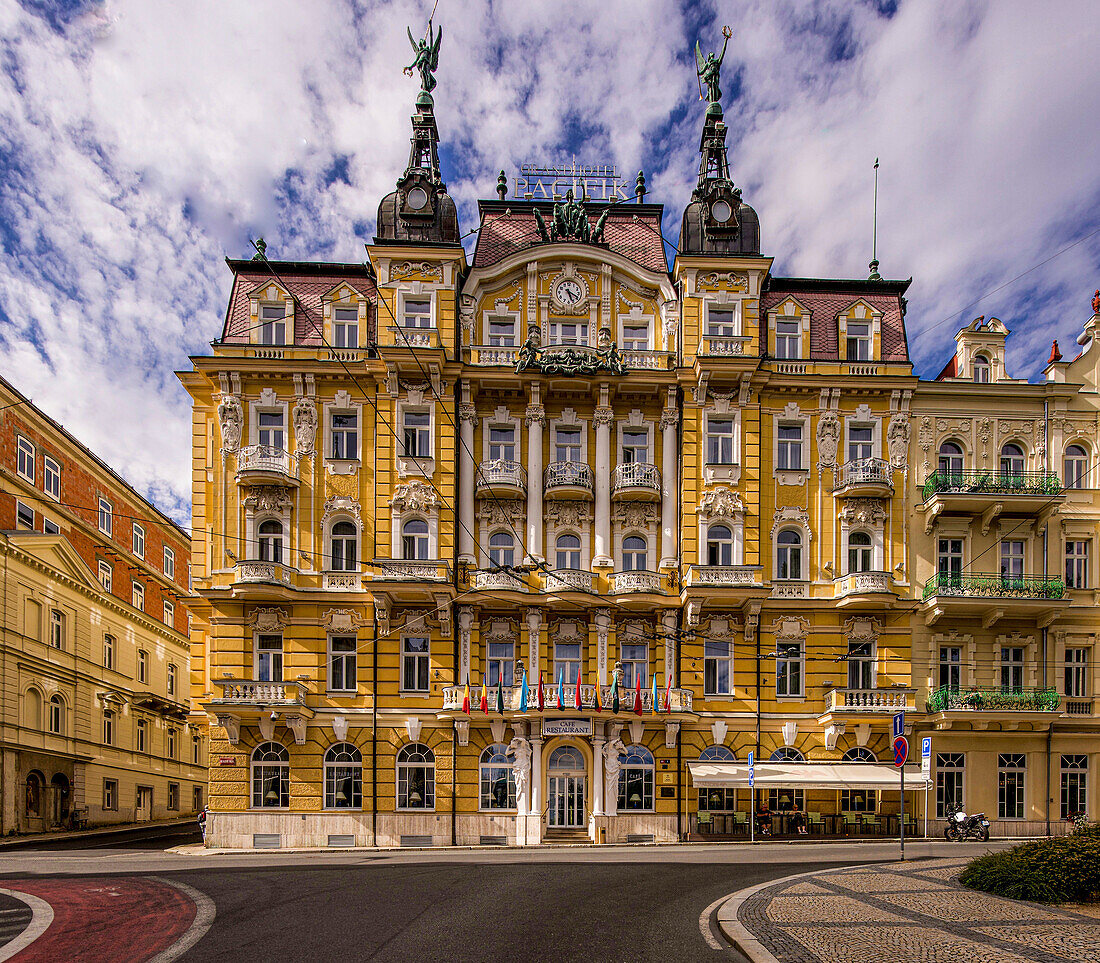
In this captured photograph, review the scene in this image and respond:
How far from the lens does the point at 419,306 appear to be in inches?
1359

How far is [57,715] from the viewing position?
136ft

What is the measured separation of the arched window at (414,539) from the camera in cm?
3338

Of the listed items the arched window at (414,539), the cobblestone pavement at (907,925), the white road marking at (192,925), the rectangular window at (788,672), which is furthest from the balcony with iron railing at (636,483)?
the white road marking at (192,925)

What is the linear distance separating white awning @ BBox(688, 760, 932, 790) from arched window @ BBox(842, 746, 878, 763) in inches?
17.4

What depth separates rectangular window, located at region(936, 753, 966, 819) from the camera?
32812 millimetres

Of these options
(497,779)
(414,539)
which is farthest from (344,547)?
(497,779)

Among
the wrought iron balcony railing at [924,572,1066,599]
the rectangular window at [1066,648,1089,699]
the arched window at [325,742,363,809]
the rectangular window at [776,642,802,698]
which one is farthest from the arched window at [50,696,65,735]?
the rectangular window at [1066,648,1089,699]

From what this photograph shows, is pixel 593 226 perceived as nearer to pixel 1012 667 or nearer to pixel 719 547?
pixel 719 547

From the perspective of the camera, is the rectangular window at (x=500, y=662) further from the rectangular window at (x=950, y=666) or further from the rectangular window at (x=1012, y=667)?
the rectangular window at (x=1012, y=667)

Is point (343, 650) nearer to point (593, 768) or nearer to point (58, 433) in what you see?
point (593, 768)

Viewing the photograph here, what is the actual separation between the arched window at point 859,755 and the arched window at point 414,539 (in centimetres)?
1768

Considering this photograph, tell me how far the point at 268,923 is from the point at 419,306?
2489 centimetres

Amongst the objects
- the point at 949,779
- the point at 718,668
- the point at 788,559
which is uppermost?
the point at 788,559

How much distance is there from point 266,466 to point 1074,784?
110 ft
